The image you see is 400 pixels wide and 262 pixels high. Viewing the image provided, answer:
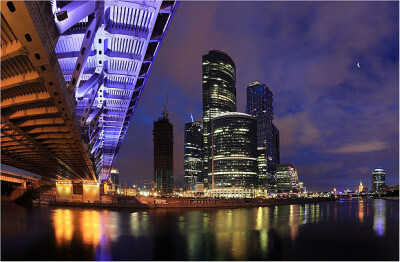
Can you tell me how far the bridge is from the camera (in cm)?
1167

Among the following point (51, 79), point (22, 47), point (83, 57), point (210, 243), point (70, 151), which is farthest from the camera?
point (70, 151)

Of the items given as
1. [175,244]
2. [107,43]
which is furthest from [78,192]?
[107,43]

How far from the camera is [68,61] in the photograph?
24266 millimetres

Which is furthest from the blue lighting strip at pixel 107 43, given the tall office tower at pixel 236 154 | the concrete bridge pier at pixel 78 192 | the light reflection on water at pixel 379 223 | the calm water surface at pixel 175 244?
the tall office tower at pixel 236 154

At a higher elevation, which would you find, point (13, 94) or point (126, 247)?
point (13, 94)

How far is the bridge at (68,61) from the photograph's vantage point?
38.3ft

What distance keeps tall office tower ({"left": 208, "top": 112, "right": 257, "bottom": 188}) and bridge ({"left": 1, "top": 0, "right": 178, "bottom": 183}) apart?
138491mm

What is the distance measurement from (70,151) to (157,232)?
14161 mm

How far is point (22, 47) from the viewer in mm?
11727

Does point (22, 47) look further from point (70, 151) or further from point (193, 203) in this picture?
point (193, 203)

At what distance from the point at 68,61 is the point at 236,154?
157m

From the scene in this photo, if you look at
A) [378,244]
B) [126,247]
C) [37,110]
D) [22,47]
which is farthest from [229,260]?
[378,244]

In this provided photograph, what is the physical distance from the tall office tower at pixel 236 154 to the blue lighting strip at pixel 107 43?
14382cm

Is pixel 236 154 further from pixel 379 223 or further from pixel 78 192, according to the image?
pixel 379 223
